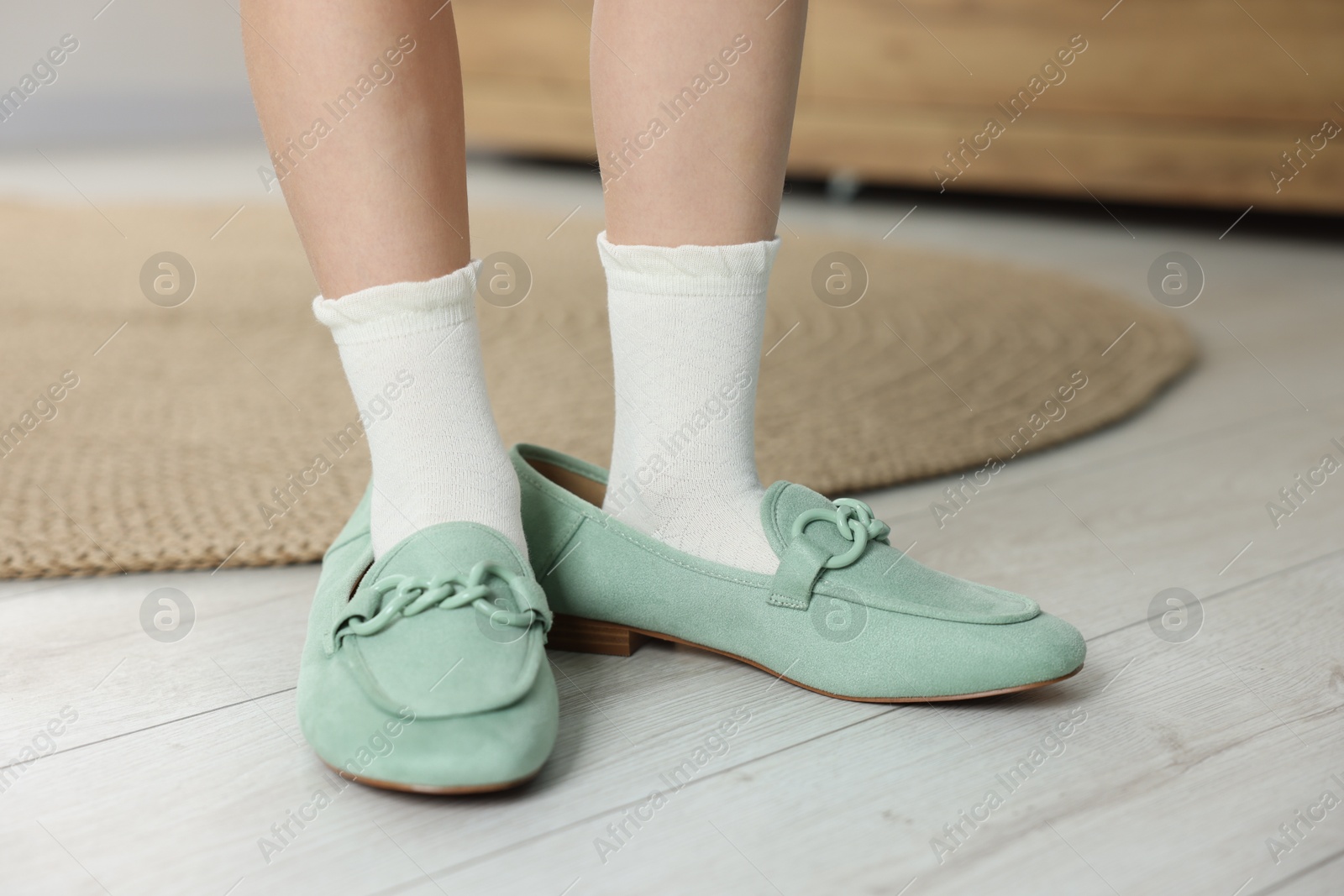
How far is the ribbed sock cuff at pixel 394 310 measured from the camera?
50 centimetres

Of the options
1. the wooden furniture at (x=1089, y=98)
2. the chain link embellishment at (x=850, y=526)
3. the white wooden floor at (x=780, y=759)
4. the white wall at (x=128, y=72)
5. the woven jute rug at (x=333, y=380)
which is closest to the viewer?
the white wooden floor at (x=780, y=759)

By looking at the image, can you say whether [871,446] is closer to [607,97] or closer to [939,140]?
[607,97]

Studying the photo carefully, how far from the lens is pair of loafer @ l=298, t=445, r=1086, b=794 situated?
1.47ft

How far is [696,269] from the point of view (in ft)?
1.79

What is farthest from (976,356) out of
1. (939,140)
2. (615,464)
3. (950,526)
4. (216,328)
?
(939,140)

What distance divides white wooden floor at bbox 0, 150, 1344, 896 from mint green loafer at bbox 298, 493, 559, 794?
0.02m

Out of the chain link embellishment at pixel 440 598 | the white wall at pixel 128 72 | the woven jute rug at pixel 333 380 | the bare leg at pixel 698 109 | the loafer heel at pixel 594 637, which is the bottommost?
the white wall at pixel 128 72

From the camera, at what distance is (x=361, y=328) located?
19.9 inches

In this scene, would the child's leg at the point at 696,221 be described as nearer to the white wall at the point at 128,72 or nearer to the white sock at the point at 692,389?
the white sock at the point at 692,389

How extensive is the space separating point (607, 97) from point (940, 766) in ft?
1.09

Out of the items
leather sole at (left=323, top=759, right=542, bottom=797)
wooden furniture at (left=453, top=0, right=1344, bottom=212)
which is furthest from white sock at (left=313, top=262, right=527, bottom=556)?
wooden furniture at (left=453, top=0, right=1344, bottom=212)

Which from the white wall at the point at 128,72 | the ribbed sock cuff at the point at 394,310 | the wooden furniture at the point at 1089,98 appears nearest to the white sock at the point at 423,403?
the ribbed sock cuff at the point at 394,310

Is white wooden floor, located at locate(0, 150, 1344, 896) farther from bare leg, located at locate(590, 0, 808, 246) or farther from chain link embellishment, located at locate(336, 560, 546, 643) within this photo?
bare leg, located at locate(590, 0, 808, 246)

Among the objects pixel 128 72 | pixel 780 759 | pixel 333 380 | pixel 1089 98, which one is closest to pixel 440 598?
pixel 780 759
